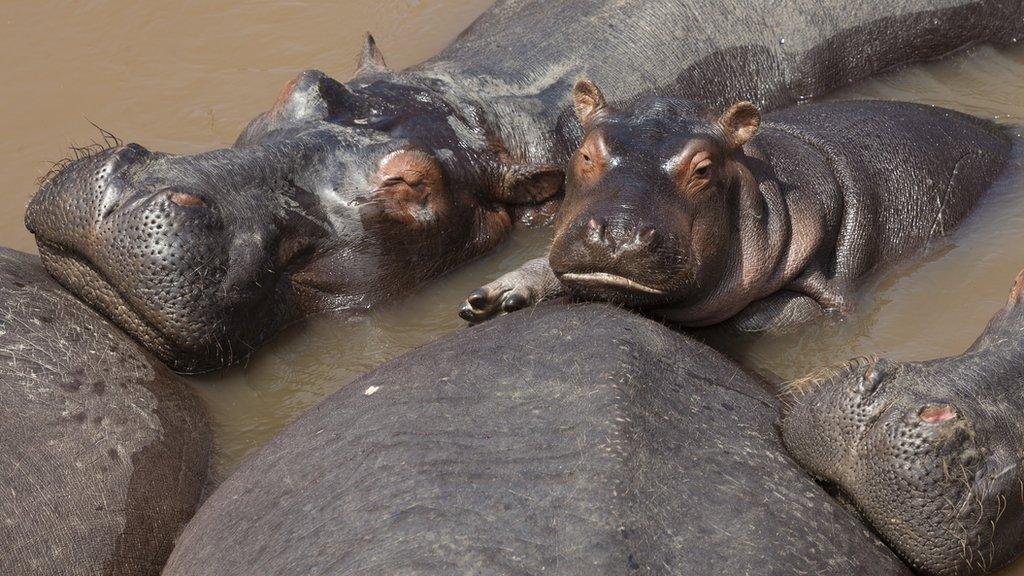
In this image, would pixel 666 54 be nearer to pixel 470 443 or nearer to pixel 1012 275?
pixel 1012 275

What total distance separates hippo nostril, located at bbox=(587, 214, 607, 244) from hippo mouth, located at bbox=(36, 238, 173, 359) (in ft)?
5.42

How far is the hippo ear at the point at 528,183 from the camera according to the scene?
5727 millimetres

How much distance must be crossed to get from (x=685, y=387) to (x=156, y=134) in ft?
13.8

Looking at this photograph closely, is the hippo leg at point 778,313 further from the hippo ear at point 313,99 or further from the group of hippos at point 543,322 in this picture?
the hippo ear at point 313,99

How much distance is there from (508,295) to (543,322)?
2.24ft

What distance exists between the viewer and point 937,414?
3316 mm

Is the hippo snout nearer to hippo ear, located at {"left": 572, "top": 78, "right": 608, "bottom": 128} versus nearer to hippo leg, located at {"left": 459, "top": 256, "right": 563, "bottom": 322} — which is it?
hippo leg, located at {"left": 459, "top": 256, "right": 563, "bottom": 322}

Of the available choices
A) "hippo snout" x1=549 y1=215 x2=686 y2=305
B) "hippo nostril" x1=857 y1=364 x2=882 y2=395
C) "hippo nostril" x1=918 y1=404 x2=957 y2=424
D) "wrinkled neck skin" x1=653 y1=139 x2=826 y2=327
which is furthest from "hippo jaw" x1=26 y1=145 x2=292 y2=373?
"hippo nostril" x1=918 y1=404 x2=957 y2=424

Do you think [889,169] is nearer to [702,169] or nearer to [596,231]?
[702,169]

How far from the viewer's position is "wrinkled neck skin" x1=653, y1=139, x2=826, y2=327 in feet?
15.4

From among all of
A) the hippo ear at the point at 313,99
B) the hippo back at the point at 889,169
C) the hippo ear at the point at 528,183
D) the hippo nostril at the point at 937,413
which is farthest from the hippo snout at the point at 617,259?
the hippo ear at the point at 313,99

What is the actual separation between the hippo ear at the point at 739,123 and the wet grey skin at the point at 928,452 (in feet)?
4.60

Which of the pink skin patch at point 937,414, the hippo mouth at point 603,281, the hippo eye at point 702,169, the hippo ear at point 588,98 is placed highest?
the hippo ear at point 588,98

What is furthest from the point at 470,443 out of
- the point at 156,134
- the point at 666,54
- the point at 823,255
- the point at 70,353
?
the point at 156,134
